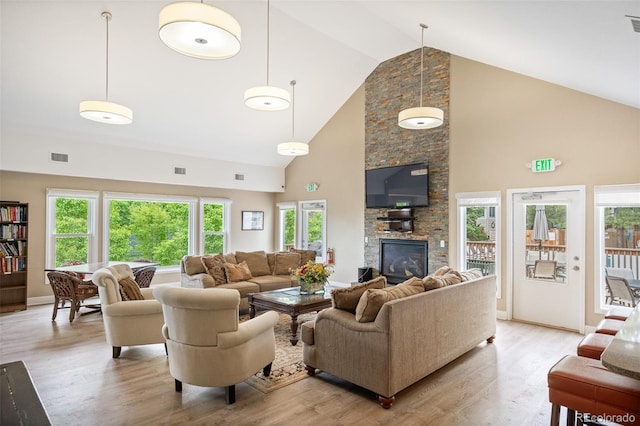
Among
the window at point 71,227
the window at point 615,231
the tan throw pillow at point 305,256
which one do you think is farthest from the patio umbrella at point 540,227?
the window at point 71,227

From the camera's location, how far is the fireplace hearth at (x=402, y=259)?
6961 millimetres

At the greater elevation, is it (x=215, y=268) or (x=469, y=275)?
(x=469, y=275)

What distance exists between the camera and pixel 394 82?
750 cm

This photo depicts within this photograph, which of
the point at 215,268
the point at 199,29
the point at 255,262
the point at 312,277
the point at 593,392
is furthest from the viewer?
the point at 255,262

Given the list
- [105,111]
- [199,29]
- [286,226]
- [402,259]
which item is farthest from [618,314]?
[286,226]

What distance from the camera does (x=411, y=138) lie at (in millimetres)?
7195

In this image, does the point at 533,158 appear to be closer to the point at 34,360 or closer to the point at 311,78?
the point at 311,78

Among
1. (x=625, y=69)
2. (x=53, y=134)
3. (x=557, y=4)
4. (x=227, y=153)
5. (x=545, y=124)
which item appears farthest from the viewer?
(x=227, y=153)

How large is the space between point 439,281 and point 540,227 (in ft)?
9.65

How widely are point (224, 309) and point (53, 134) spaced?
5.55m

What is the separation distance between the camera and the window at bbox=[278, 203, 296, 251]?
9.77 metres

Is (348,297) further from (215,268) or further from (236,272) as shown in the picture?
(215,268)

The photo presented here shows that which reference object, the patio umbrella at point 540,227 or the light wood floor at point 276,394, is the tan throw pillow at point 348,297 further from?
the patio umbrella at point 540,227

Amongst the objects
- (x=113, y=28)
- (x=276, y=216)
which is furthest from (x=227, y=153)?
(x=113, y=28)
